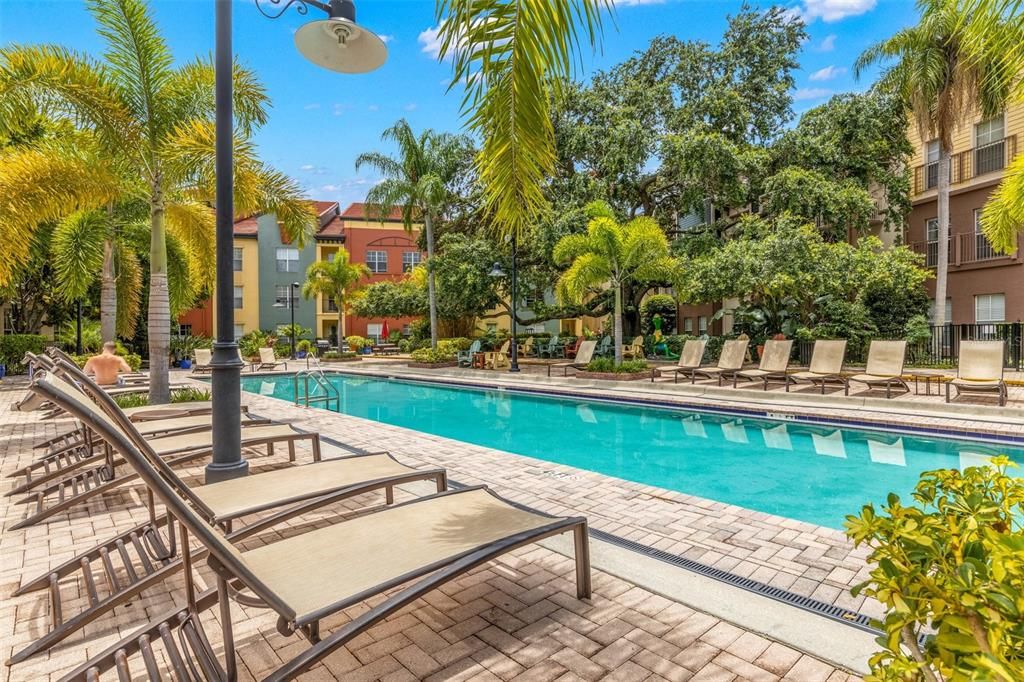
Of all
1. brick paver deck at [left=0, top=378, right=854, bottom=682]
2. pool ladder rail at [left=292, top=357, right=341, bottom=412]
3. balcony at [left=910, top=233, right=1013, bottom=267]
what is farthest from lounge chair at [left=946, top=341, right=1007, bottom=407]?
pool ladder rail at [left=292, top=357, right=341, bottom=412]

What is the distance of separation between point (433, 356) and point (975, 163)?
20.8m

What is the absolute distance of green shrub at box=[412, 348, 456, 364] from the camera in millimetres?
21906

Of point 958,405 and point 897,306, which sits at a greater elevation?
point 897,306

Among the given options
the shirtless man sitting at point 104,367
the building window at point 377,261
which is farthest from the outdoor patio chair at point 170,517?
the building window at point 377,261

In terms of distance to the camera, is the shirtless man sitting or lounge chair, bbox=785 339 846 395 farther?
lounge chair, bbox=785 339 846 395

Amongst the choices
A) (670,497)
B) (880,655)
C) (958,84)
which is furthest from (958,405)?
(958,84)

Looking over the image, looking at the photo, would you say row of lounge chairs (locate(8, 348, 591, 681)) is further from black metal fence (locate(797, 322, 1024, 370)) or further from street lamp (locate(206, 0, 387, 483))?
black metal fence (locate(797, 322, 1024, 370))

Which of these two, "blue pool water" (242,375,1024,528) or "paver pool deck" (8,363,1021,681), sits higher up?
"paver pool deck" (8,363,1021,681)

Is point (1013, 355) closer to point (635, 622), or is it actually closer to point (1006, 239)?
point (1006, 239)

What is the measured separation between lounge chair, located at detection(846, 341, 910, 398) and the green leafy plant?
11.3 metres

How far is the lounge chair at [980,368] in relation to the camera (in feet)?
32.3

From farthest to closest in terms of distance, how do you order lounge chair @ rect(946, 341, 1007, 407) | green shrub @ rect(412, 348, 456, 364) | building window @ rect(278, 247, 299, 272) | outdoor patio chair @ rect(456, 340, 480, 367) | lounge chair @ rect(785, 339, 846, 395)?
building window @ rect(278, 247, 299, 272), green shrub @ rect(412, 348, 456, 364), outdoor patio chair @ rect(456, 340, 480, 367), lounge chair @ rect(785, 339, 846, 395), lounge chair @ rect(946, 341, 1007, 407)

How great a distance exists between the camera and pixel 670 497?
4.83 m

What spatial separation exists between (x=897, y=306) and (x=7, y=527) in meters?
23.0
